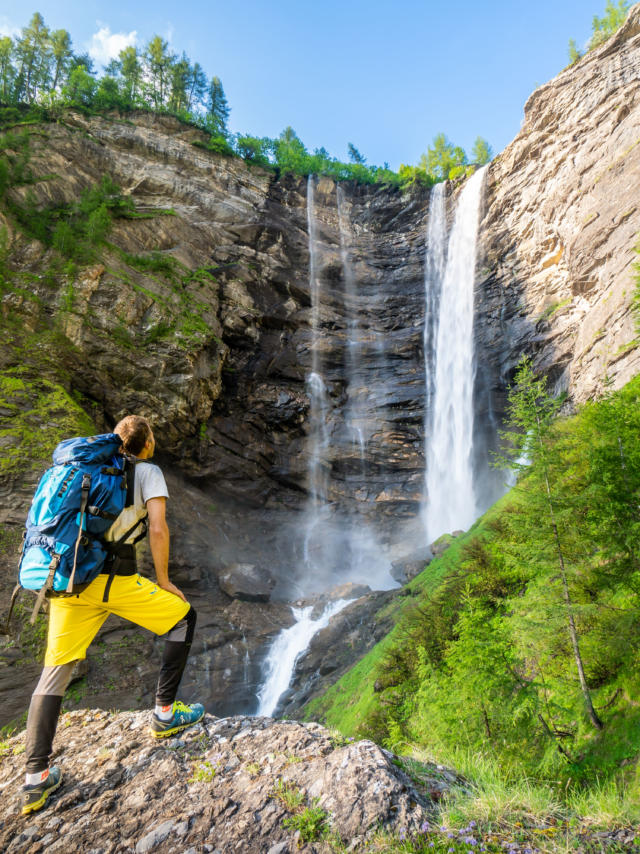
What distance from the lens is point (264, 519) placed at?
921 inches

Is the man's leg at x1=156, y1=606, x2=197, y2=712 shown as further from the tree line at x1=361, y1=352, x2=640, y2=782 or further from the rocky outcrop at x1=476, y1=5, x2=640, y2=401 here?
the rocky outcrop at x1=476, y1=5, x2=640, y2=401

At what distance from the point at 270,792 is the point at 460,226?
33.0 m

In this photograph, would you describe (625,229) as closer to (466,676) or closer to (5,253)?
(466,676)

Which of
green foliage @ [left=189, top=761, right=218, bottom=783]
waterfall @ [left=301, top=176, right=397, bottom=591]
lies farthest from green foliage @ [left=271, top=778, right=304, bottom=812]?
waterfall @ [left=301, top=176, right=397, bottom=591]

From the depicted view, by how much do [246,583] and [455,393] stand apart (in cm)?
1662

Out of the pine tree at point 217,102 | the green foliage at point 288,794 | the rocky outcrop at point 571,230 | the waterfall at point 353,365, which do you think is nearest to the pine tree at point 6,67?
the pine tree at point 217,102

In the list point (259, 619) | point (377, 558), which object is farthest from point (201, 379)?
point (377, 558)

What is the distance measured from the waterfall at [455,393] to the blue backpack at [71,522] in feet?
72.5

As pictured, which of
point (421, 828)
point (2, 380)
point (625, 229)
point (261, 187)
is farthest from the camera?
point (261, 187)

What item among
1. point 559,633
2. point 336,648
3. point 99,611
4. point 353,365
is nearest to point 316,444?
point 353,365

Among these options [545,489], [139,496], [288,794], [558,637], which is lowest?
[558,637]

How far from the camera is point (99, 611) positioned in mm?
2930

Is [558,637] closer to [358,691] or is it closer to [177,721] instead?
[177,721]

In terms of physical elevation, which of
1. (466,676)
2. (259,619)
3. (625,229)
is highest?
(625,229)
